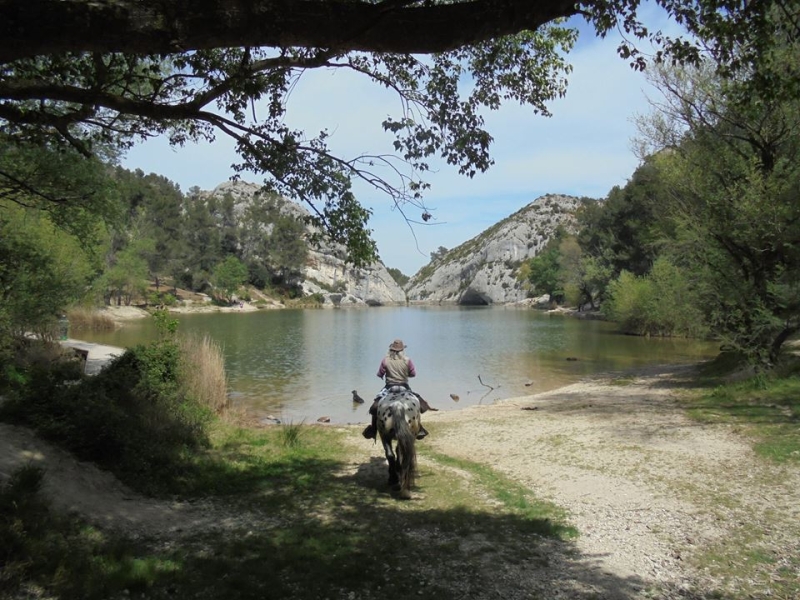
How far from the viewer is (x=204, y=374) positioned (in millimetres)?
14320

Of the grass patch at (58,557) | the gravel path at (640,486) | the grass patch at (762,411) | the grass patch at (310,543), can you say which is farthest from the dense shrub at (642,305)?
the grass patch at (58,557)

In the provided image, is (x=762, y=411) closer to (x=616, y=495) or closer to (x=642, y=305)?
(x=616, y=495)

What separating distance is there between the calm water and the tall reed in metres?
3.37

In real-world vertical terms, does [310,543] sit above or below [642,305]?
below

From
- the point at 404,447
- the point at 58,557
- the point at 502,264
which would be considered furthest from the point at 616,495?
the point at 502,264

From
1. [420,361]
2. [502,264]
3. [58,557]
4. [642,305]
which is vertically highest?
[502,264]

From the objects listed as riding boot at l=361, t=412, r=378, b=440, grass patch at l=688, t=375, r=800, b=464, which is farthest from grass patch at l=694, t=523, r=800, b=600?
riding boot at l=361, t=412, r=378, b=440

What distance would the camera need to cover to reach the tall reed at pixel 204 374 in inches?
513

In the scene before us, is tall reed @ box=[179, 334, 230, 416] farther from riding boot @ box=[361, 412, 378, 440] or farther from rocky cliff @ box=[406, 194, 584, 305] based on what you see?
rocky cliff @ box=[406, 194, 584, 305]

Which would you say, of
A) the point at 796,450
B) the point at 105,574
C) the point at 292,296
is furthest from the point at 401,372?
the point at 292,296

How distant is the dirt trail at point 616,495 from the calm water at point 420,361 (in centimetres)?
877

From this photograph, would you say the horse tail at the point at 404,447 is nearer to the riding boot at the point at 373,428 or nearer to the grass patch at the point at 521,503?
the riding boot at the point at 373,428

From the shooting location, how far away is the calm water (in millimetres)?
22078

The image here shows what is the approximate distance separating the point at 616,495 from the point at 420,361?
2563cm
